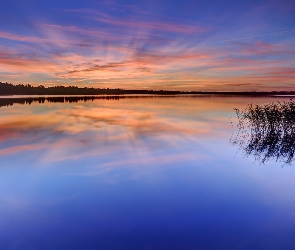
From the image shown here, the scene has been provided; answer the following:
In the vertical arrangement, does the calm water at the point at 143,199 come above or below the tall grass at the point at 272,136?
below

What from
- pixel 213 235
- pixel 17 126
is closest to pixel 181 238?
pixel 213 235

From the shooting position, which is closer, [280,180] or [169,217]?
[169,217]

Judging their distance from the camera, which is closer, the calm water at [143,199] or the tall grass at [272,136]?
the calm water at [143,199]

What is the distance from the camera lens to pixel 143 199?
771cm

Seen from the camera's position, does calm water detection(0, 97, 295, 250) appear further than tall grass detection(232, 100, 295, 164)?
No

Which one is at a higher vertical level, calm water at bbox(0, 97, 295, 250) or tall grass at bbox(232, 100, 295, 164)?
tall grass at bbox(232, 100, 295, 164)

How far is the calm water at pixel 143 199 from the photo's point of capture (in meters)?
5.79

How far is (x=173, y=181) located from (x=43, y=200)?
3423mm

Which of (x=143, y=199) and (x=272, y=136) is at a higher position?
(x=272, y=136)

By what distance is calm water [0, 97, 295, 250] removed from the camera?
5.79 meters

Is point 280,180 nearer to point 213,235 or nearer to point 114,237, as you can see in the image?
point 213,235

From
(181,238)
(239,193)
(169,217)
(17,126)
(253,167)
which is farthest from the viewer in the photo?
(17,126)

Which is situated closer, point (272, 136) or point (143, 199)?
point (143, 199)

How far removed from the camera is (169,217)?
6633 mm
